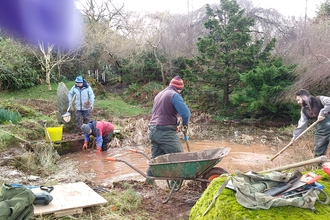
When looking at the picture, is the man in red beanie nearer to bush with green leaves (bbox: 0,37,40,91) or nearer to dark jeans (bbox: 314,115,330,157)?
dark jeans (bbox: 314,115,330,157)

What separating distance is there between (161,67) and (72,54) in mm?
5383

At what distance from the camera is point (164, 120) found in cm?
439

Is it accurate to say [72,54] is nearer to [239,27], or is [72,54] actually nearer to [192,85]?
[192,85]

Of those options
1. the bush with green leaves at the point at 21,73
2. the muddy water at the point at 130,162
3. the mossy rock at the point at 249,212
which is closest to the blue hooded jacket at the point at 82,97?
the muddy water at the point at 130,162

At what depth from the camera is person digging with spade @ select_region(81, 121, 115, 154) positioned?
6.95 meters

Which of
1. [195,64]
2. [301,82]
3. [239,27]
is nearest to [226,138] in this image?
[301,82]

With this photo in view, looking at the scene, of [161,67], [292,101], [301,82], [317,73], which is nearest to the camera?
[317,73]

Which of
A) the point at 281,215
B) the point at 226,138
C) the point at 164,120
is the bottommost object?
the point at 226,138

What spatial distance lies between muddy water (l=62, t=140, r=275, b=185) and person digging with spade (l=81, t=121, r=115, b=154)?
0.22 meters

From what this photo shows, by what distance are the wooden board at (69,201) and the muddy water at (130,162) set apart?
1546 mm


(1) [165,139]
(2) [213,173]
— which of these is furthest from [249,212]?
(1) [165,139]

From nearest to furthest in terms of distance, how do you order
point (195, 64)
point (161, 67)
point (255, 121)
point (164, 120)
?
point (164, 120) < point (255, 121) < point (195, 64) < point (161, 67)

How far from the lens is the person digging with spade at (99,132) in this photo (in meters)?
6.95

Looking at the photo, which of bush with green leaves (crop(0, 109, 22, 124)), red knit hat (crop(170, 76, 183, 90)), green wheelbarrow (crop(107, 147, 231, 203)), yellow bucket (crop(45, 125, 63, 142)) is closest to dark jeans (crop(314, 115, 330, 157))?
green wheelbarrow (crop(107, 147, 231, 203))
